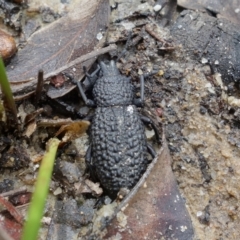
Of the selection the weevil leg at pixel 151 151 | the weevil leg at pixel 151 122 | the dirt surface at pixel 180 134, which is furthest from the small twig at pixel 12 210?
the weevil leg at pixel 151 122

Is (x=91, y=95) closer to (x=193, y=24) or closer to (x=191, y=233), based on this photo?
(x=193, y=24)

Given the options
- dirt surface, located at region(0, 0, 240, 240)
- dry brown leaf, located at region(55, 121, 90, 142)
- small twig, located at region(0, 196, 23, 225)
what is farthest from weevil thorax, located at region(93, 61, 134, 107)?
small twig, located at region(0, 196, 23, 225)

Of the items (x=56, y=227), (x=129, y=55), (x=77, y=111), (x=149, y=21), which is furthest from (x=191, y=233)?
(x=149, y=21)

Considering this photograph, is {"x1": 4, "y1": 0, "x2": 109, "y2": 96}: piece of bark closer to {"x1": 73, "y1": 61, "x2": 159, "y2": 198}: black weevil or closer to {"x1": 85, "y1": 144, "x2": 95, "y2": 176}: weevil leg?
{"x1": 73, "y1": 61, "x2": 159, "y2": 198}: black weevil

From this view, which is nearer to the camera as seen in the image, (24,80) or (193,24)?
(24,80)

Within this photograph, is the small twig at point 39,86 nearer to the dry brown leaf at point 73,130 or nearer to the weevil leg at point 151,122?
the dry brown leaf at point 73,130

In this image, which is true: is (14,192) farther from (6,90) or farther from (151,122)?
(151,122)

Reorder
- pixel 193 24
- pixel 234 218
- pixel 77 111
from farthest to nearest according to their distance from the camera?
1. pixel 193 24
2. pixel 77 111
3. pixel 234 218
